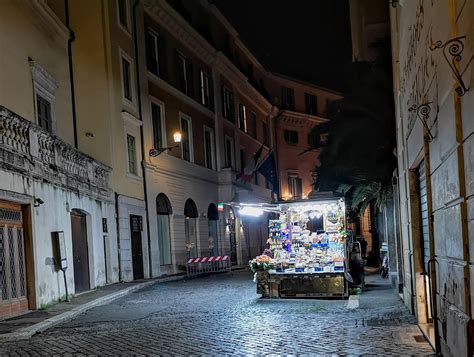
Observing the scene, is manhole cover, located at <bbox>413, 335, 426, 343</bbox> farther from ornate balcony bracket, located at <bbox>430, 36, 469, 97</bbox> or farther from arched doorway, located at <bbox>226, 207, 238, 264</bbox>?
arched doorway, located at <bbox>226, 207, 238, 264</bbox>

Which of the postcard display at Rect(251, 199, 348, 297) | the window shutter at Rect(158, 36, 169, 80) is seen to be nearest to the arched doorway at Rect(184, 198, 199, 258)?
the window shutter at Rect(158, 36, 169, 80)

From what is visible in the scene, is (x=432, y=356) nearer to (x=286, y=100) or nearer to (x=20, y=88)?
(x=20, y=88)

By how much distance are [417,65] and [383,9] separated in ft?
46.2

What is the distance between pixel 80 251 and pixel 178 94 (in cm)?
1355

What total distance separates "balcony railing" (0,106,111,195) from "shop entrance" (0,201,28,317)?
1.14 metres

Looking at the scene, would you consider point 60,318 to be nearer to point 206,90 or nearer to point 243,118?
point 206,90

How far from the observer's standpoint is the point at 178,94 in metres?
31.9

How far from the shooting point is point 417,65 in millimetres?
9047

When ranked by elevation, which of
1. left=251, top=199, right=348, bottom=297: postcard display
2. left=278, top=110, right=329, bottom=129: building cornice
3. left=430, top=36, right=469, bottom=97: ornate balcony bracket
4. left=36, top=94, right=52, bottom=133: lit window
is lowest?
left=251, top=199, right=348, bottom=297: postcard display

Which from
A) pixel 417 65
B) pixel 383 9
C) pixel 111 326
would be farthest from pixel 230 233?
pixel 417 65

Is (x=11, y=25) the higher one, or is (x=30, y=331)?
(x=11, y=25)

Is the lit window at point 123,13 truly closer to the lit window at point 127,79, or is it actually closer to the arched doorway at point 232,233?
the lit window at point 127,79

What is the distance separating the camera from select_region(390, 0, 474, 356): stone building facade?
5.46m

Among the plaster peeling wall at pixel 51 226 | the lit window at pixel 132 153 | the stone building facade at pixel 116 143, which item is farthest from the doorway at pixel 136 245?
the plaster peeling wall at pixel 51 226
